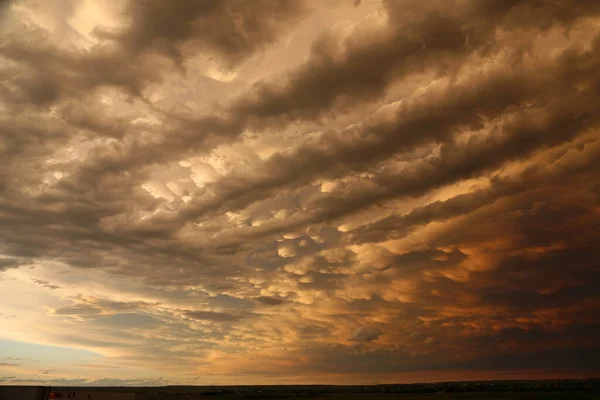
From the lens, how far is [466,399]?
178000 millimetres

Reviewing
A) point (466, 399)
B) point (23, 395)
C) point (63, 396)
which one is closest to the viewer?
point (23, 395)

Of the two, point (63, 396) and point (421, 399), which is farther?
point (421, 399)

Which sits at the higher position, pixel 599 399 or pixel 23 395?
pixel 23 395

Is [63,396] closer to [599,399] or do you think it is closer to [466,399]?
[466,399]

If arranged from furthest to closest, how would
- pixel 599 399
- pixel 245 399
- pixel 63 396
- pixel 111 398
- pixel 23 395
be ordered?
pixel 245 399 < pixel 599 399 < pixel 111 398 < pixel 63 396 < pixel 23 395

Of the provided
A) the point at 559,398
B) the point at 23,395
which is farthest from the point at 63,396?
the point at 559,398

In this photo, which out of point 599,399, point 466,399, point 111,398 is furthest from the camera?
point 466,399

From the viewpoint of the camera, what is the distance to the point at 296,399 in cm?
19762

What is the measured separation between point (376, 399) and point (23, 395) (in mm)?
149042

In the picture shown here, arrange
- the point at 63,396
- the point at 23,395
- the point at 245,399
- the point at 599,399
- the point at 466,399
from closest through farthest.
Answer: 1. the point at 23,395
2. the point at 63,396
3. the point at 599,399
4. the point at 466,399
5. the point at 245,399

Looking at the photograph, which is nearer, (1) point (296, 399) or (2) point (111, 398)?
(2) point (111, 398)

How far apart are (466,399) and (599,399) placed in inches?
1748

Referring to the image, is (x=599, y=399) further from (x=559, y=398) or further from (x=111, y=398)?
(x=111, y=398)

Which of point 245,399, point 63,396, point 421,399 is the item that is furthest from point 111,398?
point 421,399
